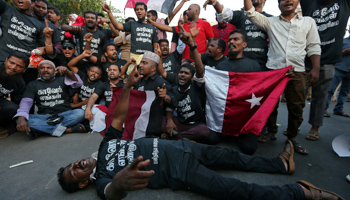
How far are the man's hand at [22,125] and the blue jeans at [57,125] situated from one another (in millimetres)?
144

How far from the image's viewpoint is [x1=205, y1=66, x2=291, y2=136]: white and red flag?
2.91 metres

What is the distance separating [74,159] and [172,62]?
274cm

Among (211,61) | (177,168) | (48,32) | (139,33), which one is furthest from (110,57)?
(177,168)

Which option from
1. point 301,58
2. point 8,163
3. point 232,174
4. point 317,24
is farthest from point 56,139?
point 317,24

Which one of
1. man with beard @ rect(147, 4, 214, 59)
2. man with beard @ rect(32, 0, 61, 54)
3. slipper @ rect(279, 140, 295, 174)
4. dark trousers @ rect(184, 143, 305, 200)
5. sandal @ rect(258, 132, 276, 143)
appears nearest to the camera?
dark trousers @ rect(184, 143, 305, 200)

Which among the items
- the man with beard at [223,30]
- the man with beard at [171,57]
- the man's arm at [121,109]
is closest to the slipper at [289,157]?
the man's arm at [121,109]

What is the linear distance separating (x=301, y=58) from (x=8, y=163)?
14.2 feet

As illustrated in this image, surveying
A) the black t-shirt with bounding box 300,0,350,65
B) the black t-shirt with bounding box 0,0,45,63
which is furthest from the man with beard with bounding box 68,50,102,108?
the black t-shirt with bounding box 300,0,350,65

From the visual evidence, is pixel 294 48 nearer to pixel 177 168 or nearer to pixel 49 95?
pixel 177 168

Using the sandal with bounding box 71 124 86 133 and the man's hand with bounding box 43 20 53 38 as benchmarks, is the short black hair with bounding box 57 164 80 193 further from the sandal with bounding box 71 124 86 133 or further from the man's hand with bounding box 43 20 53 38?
the man's hand with bounding box 43 20 53 38

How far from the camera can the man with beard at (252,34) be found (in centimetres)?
334

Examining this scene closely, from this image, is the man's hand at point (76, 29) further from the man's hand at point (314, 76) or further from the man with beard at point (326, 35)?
the man's hand at point (314, 76)

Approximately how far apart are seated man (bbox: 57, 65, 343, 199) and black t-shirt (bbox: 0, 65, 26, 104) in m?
2.54

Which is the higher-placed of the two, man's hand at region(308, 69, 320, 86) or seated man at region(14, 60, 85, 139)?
man's hand at region(308, 69, 320, 86)
